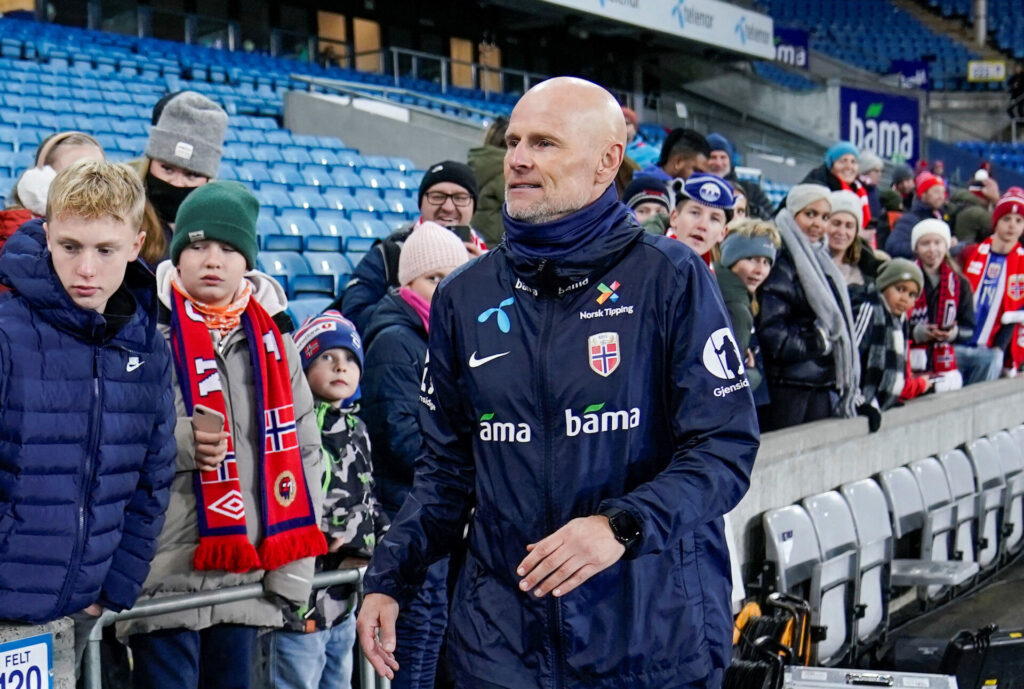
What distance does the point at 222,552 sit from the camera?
3041 mm

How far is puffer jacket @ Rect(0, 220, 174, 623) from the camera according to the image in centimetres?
258

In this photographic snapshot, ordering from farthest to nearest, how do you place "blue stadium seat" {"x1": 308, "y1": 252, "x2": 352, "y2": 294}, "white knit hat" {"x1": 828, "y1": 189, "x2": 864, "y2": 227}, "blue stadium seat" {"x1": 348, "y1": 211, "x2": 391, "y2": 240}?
"blue stadium seat" {"x1": 348, "y1": 211, "x2": 391, "y2": 240}, "blue stadium seat" {"x1": 308, "y1": 252, "x2": 352, "y2": 294}, "white knit hat" {"x1": 828, "y1": 189, "x2": 864, "y2": 227}

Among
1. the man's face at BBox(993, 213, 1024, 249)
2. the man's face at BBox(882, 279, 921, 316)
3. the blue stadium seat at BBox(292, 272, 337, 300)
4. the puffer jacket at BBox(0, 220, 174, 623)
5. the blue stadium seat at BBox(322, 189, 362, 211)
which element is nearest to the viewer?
the puffer jacket at BBox(0, 220, 174, 623)

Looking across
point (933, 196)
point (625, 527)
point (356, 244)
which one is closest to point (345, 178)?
point (356, 244)

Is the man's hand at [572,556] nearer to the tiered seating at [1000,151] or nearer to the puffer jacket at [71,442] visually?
the puffer jacket at [71,442]

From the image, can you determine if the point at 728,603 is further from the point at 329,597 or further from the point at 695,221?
the point at 695,221

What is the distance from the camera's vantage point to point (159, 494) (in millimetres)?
2836

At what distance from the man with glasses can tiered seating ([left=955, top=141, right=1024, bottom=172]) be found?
66.3 ft

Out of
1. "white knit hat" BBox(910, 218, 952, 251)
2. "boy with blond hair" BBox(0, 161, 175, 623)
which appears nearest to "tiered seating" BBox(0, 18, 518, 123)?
"white knit hat" BBox(910, 218, 952, 251)

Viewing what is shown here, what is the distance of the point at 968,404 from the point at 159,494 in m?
5.85

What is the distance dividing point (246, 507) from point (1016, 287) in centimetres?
640

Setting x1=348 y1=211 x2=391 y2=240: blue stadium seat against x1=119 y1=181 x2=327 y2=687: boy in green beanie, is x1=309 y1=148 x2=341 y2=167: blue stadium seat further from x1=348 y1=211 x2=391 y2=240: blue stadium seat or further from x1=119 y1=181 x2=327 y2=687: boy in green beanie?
x1=119 y1=181 x2=327 y2=687: boy in green beanie

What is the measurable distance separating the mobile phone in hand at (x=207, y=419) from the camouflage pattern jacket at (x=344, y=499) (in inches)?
17.3

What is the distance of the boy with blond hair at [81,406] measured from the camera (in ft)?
8.46
